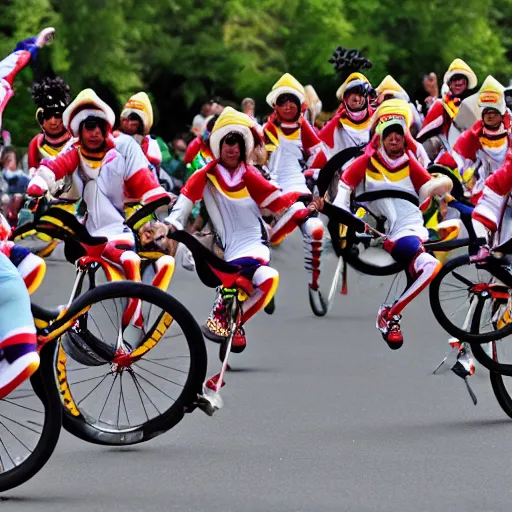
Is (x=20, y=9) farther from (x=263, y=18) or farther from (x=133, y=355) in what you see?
(x=133, y=355)

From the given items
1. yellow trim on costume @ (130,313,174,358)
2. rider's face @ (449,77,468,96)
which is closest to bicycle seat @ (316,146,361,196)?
rider's face @ (449,77,468,96)

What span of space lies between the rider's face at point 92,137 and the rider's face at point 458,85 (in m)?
8.79

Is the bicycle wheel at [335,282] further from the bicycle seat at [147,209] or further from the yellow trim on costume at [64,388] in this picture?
the yellow trim on costume at [64,388]

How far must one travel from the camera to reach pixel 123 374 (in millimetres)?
8727

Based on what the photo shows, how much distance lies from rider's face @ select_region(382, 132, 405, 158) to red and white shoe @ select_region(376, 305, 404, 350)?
3.89 ft

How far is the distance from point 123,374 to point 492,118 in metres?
7.24

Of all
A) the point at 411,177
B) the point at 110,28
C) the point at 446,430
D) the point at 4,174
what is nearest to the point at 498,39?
the point at 110,28

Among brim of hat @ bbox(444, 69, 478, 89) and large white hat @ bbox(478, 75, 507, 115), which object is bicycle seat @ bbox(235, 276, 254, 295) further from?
brim of hat @ bbox(444, 69, 478, 89)

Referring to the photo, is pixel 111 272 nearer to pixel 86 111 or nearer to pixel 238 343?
pixel 238 343

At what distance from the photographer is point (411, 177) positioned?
12867 mm

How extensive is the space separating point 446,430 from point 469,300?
1.14m

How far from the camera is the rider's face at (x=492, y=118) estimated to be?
49.5 ft

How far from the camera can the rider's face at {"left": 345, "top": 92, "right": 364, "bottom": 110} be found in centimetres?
1716

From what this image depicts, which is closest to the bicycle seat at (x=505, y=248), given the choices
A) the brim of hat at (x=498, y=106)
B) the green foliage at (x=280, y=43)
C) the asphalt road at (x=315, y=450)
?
the asphalt road at (x=315, y=450)
